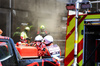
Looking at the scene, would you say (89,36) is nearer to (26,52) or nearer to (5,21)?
(26,52)

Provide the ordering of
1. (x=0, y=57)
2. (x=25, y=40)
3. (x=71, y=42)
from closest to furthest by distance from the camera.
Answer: (x=0, y=57), (x=71, y=42), (x=25, y=40)

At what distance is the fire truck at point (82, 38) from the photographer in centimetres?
477

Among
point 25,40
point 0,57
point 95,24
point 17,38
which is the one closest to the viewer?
point 0,57

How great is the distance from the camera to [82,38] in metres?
4.82

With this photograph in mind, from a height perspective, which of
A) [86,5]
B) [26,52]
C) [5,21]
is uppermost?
[86,5]

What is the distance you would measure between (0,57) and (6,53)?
176 mm

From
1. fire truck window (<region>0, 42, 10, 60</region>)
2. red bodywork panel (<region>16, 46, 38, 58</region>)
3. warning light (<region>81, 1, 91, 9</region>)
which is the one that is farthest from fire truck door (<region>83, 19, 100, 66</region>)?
fire truck window (<region>0, 42, 10, 60</region>)

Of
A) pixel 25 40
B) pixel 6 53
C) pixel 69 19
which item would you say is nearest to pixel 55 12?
pixel 25 40

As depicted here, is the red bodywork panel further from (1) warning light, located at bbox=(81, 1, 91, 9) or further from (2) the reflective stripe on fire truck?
(1) warning light, located at bbox=(81, 1, 91, 9)

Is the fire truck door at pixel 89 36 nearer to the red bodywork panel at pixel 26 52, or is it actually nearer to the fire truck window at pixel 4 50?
the red bodywork panel at pixel 26 52

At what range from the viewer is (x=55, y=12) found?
18.1 meters

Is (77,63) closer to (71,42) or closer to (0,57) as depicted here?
(71,42)

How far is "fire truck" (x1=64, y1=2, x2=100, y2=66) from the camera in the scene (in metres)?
4.77

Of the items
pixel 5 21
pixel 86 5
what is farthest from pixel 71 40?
pixel 5 21
